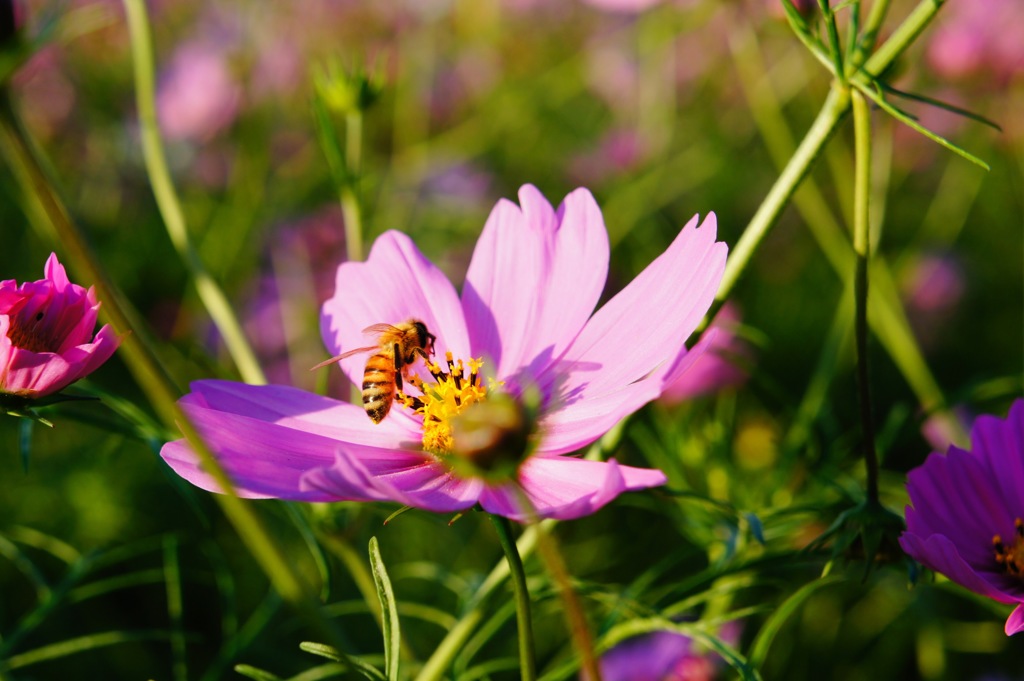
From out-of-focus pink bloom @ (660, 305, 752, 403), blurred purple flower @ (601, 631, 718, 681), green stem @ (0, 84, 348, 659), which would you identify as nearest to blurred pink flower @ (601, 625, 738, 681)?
blurred purple flower @ (601, 631, 718, 681)

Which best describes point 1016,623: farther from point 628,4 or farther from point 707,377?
point 628,4

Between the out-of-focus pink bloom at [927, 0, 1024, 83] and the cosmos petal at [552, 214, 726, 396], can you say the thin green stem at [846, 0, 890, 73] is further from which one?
the out-of-focus pink bloom at [927, 0, 1024, 83]

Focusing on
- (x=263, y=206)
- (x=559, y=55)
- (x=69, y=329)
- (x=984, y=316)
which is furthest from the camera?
(x=559, y=55)

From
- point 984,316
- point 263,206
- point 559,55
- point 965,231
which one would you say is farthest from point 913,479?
point 559,55

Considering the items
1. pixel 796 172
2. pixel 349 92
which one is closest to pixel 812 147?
pixel 796 172

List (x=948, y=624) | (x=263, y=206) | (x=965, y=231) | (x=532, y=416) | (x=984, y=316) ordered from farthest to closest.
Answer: (x=965, y=231) < (x=984, y=316) < (x=263, y=206) < (x=948, y=624) < (x=532, y=416)

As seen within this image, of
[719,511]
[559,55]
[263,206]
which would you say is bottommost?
[719,511]

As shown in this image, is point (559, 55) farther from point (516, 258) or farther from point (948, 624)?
point (516, 258)
